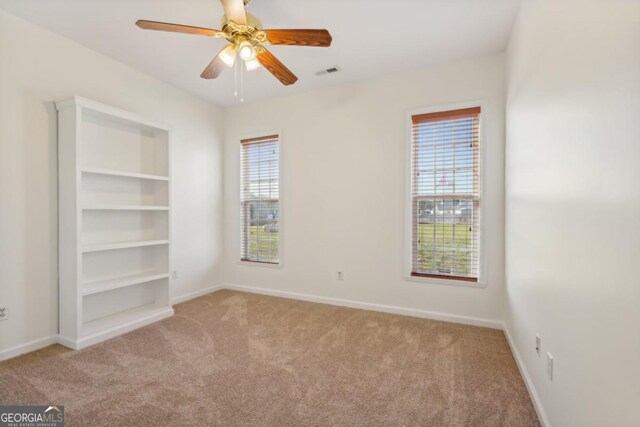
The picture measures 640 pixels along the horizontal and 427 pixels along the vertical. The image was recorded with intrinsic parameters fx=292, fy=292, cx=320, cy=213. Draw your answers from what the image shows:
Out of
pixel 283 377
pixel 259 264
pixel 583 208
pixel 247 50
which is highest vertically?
pixel 247 50

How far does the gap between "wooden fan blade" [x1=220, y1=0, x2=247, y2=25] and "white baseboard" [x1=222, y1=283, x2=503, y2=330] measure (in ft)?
10.2

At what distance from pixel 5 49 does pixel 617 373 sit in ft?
14.1

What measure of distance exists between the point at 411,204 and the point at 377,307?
1.31 metres

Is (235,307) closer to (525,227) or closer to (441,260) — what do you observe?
(441,260)

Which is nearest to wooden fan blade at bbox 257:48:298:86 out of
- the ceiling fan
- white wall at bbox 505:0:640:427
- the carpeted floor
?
the ceiling fan

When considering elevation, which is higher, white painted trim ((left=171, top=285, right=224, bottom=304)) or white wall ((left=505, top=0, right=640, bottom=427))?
white wall ((left=505, top=0, right=640, bottom=427))

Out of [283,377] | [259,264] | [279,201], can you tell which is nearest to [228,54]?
[279,201]

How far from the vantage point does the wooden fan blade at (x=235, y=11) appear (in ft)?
6.04

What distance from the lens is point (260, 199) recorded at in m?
4.41

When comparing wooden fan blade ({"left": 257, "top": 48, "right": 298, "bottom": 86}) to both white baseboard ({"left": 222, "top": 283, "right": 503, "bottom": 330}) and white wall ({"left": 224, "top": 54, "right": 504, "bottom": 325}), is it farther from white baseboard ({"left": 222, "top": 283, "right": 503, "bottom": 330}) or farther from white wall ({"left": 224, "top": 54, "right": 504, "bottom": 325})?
white baseboard ({"left": 222, "top": 283, "right": 503, "bottom": 330})

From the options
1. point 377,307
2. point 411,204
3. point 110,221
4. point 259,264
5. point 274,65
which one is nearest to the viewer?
point 274,65

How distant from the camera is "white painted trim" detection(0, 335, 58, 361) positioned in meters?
2.39

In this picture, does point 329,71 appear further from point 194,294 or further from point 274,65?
point 194,294

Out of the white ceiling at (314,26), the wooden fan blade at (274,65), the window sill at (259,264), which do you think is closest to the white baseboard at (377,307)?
the window sill at (259,264)
